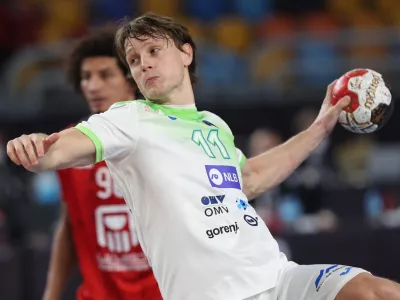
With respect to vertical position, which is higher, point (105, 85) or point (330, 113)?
point (105, 85)

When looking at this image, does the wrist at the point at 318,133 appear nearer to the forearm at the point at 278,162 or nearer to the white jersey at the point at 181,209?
the forearm at the point at 278,162

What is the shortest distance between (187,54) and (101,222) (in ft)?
3.75

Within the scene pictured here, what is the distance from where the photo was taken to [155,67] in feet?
12.9

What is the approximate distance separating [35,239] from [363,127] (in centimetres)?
468

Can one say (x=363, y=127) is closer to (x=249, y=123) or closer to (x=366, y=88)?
(x=366, y=88)

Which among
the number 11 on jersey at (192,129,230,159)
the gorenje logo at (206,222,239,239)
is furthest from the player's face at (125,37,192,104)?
the gorenje logo at (206,222,239,239)

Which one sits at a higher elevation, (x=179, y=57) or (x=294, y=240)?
(x=179, y=57)

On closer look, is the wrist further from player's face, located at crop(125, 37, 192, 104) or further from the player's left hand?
player's face, located at crop(125, 37, 192, 104)

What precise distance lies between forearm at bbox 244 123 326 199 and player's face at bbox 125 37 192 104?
2.18 ft

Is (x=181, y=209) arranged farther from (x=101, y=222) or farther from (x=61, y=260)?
(x=61, y=260)

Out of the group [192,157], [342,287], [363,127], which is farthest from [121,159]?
[363,127]

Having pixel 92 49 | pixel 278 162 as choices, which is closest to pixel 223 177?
pixel 278 162

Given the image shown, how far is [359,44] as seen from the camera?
1352 centimetres

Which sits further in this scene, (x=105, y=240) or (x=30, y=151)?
(x=105, y=240)
